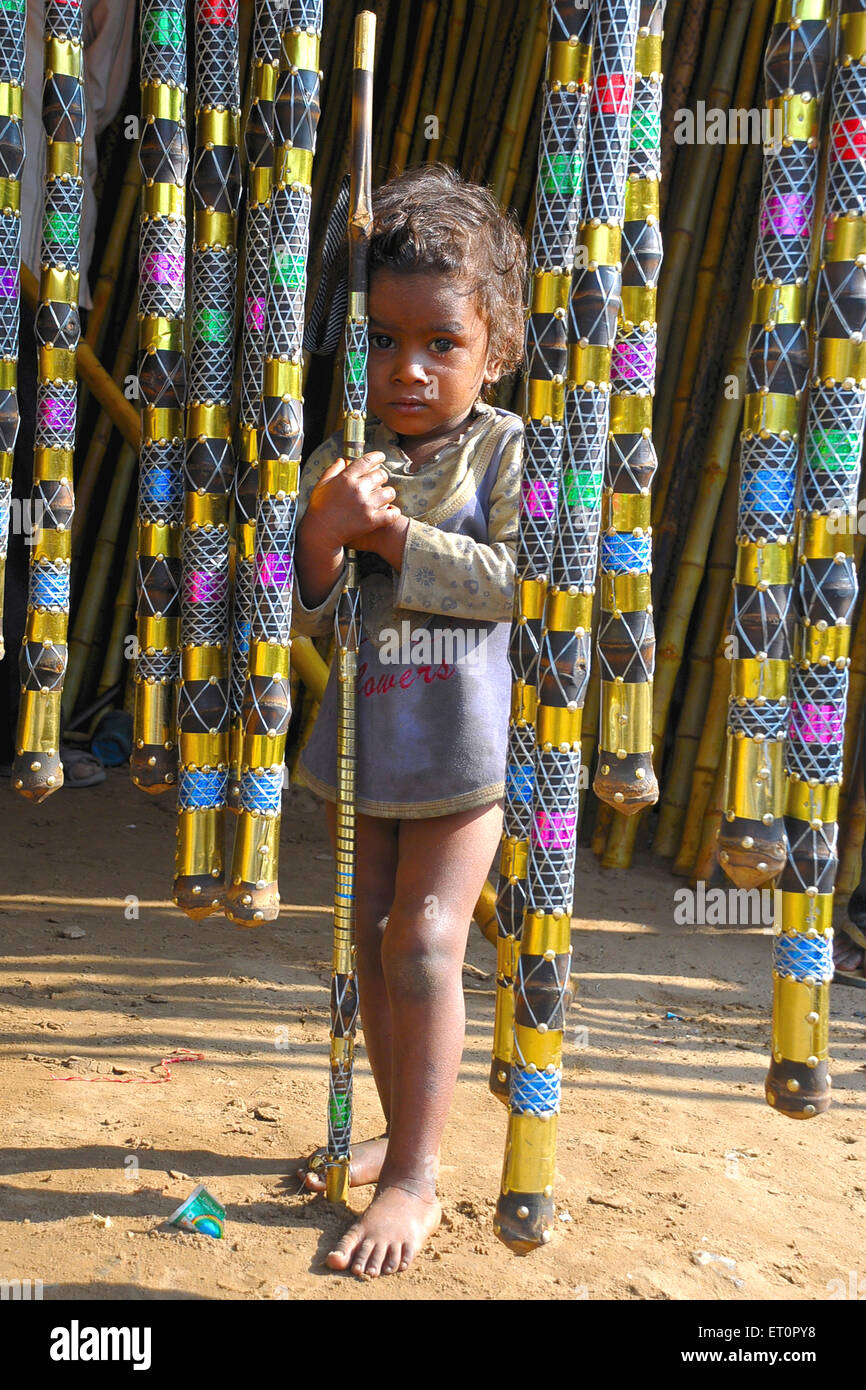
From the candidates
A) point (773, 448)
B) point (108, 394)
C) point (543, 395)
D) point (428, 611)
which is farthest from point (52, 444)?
point (108, 394)

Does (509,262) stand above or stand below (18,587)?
above

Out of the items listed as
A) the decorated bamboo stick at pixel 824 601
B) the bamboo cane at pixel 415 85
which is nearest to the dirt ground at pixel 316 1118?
the decorated bamboo stick at pixel 824 601

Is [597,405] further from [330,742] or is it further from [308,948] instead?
[308,948]

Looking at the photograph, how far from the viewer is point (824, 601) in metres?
1.09

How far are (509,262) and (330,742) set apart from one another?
2.17ft

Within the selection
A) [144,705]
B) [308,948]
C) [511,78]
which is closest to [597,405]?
[144,705]

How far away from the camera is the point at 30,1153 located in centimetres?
168

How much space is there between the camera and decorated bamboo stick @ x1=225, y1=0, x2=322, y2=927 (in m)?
1.23

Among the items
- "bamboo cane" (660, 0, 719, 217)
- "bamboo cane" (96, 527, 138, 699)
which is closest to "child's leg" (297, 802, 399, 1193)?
"bamboo cane" (660, 0, 719, 217)

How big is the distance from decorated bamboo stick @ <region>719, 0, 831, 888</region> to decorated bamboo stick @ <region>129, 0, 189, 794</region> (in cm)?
62

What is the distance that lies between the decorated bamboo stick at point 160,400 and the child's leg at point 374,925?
0.33 meters

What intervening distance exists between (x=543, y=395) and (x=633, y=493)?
132 mm

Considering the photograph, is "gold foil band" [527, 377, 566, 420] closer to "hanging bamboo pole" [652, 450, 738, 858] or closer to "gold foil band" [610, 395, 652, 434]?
"gold foil band" [610, 395, 652, 434]

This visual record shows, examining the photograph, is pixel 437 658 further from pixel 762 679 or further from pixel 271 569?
pixel 762 679
